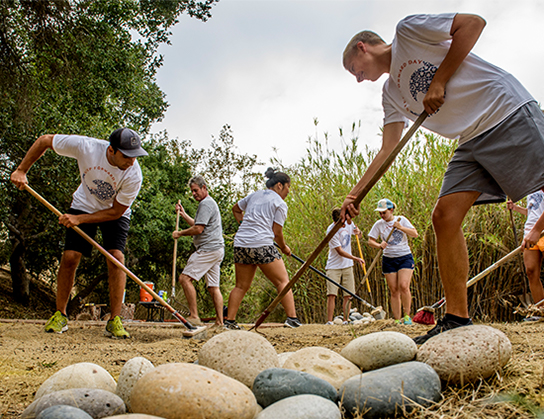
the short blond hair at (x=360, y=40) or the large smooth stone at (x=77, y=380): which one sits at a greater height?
the short blond hair at (x=360, y=40)

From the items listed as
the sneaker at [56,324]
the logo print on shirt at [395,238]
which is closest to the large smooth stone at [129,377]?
the sneaker at [56,324]

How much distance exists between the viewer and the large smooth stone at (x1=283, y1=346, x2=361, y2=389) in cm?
165

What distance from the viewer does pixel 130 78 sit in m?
8.83

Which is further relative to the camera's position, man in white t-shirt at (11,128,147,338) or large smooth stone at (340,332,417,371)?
man in white t-shirt at (11,128,147,338)

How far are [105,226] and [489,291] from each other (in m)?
5.04

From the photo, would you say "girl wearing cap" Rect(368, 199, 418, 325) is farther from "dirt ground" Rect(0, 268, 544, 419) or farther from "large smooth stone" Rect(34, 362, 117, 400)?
"large smooth stone" Rect(34, 362, 117, 400)

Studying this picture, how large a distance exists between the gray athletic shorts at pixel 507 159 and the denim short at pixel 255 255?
2.54 meters

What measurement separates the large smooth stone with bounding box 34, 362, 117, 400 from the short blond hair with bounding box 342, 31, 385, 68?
2029 millimetres

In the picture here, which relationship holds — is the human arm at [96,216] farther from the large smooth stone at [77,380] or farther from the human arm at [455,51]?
the human arm at [455,51]

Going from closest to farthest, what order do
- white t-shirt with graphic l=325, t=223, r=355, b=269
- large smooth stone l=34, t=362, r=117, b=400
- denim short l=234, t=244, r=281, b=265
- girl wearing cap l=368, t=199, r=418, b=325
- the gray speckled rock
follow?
the gray speckled rock
large smooth stone l=34, t=362, r=117, b=400
denim short l=234, t=244, r=281, b=265
girl wearing cap l=368, t=199, r=418, b=325
white t-shirt with graphic l=325, t=223, r=355, b=269

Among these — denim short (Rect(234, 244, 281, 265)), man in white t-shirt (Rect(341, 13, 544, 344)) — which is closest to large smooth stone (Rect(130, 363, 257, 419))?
man in white t-shirt (Rect(341, 13, 544, 344))

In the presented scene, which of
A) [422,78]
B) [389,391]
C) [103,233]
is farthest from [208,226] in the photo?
[389,391]

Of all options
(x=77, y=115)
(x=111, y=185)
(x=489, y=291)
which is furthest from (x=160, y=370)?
(x=77, y=115)

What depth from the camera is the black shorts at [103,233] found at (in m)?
3.79
